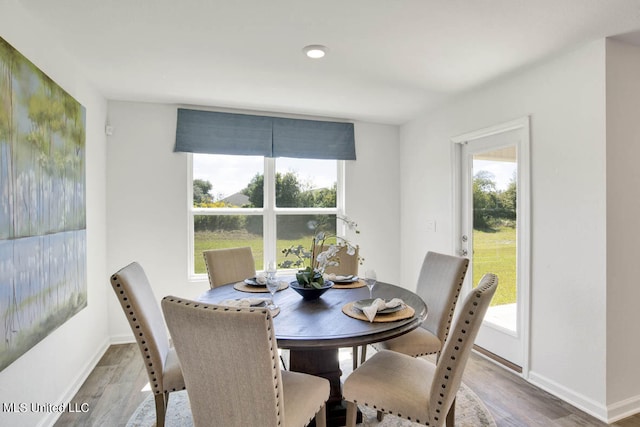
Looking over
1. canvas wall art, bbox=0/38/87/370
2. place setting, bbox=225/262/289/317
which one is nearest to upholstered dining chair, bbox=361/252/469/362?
place setting, bbox=225/262/289/317

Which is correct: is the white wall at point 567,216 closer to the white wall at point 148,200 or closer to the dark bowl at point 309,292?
the dark bowl at point 309,292

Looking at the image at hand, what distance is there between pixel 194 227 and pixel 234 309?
2.82 meters

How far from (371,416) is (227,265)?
1.56 meters

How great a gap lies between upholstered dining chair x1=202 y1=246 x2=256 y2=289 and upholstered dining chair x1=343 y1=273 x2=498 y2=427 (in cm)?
147

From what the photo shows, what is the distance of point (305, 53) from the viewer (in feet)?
8.01

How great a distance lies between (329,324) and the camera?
171 cm

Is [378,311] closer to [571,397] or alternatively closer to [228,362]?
[228,362]

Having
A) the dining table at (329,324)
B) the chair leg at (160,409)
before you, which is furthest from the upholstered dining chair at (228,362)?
the chair leg at (160,409)

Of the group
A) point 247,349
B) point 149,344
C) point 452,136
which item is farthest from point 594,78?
point 149,344

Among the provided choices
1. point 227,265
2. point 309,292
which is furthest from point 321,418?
point 227,265

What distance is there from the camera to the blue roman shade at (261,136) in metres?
3.66

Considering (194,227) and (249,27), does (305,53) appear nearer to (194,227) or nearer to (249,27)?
(249,27)

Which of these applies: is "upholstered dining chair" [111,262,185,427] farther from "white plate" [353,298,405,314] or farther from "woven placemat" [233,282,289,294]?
"white plate" [353,298,405,314]

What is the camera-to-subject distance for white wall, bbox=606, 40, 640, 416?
87.5 inches
